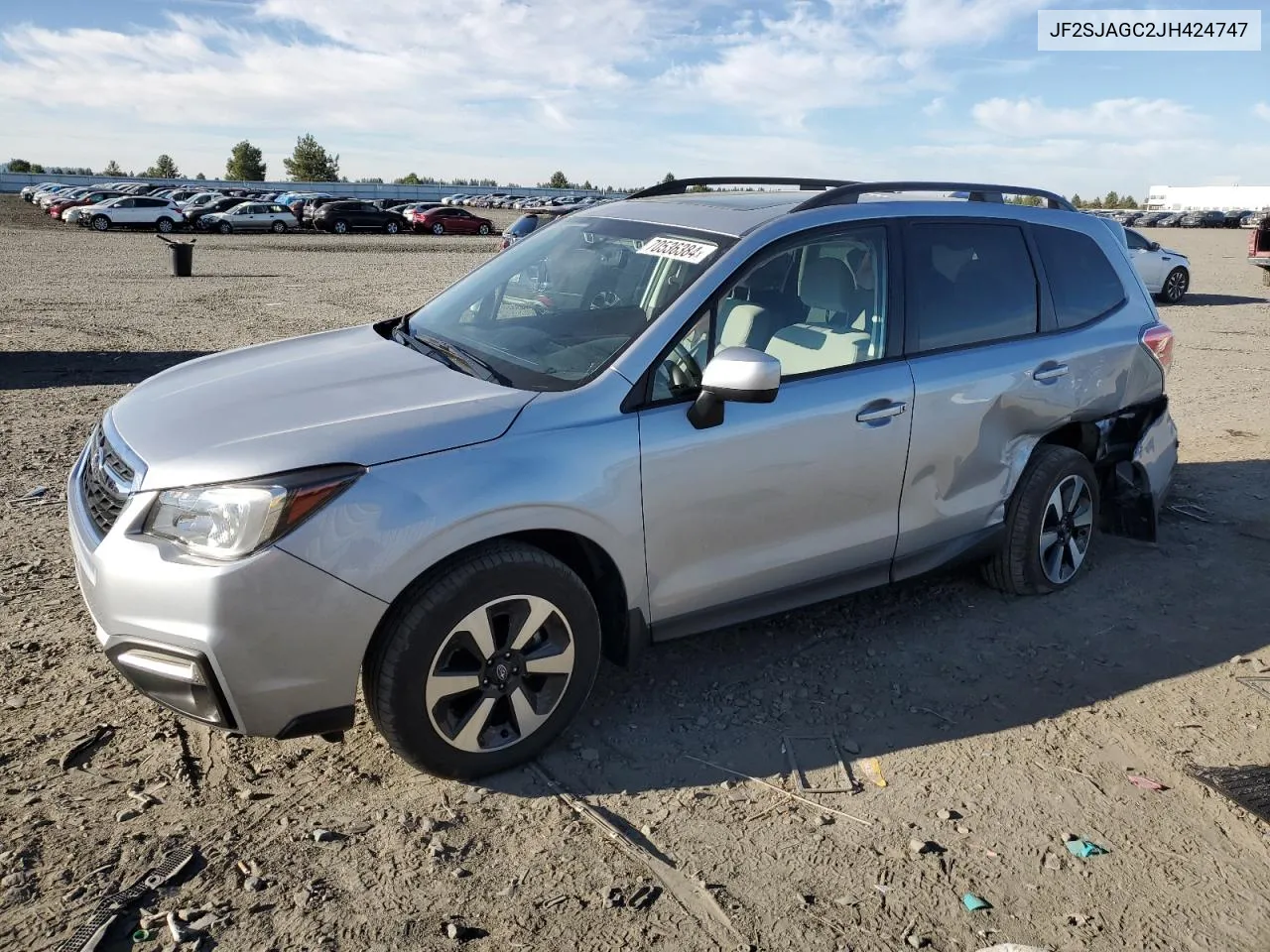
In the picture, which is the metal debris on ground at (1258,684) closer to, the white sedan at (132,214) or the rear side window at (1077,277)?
the rear side window at (1077,277)

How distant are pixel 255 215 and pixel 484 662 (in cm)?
4455

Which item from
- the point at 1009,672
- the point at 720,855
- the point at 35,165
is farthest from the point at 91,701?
the point at 35,165

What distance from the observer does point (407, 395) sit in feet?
11.0

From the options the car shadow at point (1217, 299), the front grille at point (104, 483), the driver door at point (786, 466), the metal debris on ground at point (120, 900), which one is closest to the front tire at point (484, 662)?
→ the driver door at point (786, 466)

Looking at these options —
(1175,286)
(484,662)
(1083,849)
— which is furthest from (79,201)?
(1083,849)

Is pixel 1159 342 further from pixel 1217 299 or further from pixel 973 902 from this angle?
pixel 1217 299

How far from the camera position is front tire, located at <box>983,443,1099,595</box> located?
15.3 ft

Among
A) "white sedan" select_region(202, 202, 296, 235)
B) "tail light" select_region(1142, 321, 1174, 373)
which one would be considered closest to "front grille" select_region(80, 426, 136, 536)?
"tail light" select_region(1142, 321, 1174, 373)

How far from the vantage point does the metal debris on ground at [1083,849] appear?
3.02 metres

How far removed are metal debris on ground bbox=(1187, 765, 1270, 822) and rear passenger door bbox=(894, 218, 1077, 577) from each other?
4.31 ft

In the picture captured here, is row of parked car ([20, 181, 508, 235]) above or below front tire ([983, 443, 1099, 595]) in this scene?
above

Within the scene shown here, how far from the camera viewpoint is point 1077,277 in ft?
16.0

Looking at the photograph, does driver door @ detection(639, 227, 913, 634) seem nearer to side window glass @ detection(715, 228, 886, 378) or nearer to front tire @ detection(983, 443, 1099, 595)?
side window glass @ detection(715, 228, 886, 378)

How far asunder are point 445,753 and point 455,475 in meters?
0.91
